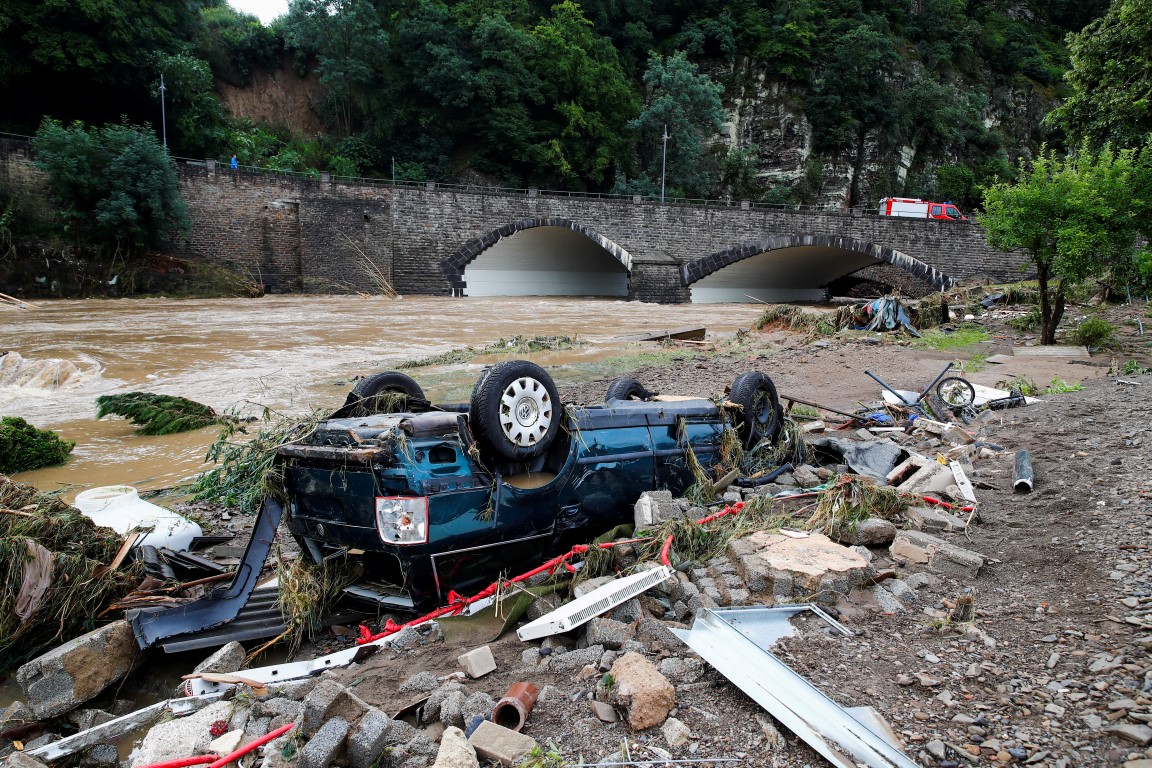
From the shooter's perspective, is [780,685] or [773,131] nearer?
[780,685]

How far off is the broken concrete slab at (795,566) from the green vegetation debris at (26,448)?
22.9 feet

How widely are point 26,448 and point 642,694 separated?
7277mm

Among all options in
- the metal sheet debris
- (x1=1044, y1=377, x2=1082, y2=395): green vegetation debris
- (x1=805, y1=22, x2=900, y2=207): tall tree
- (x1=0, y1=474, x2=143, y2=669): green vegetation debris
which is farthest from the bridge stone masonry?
the metal sheet debris

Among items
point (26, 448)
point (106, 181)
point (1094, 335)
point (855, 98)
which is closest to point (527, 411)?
point (26, 448)

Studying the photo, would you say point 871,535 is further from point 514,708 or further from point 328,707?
point 328,707

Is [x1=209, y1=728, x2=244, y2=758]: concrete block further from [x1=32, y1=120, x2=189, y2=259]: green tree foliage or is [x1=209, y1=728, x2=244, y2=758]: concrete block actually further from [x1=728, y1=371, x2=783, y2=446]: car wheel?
[x1=32, y1=120, x2=189, y2=259]: green tree foliage

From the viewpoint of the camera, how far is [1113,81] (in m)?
16.7

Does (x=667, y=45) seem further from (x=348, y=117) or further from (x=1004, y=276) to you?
(x=1004, y=276)

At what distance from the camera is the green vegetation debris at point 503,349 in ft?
44.3

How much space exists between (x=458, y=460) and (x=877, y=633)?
1922 millimetres

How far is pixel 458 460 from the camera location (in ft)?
10.9

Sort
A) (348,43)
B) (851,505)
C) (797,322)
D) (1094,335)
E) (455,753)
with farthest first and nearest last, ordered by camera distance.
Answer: (348,43), (797,322), (1094,335), (851,505), (455,753)

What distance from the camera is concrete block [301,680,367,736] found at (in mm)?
2432

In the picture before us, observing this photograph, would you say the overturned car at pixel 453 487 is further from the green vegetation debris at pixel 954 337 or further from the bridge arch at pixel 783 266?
the bridge arch at pixel 783 266
